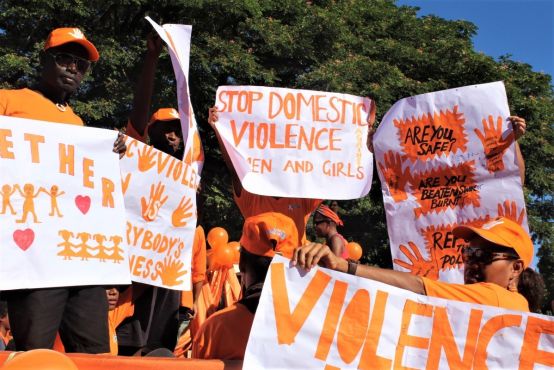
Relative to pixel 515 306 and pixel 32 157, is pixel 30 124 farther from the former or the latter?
pixel 515 306

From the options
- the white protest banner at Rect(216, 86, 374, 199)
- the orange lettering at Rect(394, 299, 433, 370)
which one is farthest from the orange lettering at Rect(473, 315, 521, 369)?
the white protest banner at Rect(216, 86, 374, 199)

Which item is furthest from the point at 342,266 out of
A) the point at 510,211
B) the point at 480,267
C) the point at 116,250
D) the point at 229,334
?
the point at 510,211

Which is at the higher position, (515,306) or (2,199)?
(2,199)

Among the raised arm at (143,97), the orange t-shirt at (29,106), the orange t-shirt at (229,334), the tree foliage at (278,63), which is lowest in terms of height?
the orange t-shirt at (229,334)

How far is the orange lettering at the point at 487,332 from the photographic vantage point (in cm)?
251

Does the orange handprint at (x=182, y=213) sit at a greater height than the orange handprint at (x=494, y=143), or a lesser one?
lesser

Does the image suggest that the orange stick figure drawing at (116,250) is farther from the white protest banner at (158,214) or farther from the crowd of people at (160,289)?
the white protest banner at (158,214)

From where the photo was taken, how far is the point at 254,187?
15.8 ft

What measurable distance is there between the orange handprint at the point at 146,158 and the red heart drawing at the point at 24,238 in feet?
3.05

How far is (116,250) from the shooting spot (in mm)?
3291

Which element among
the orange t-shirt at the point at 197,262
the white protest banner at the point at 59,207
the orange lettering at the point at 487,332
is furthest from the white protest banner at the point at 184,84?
the orange lettering at the point at 487,332

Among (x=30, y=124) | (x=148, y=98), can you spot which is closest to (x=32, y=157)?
(x=30, y=124)

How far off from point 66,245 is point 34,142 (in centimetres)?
47

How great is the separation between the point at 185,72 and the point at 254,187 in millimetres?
956
